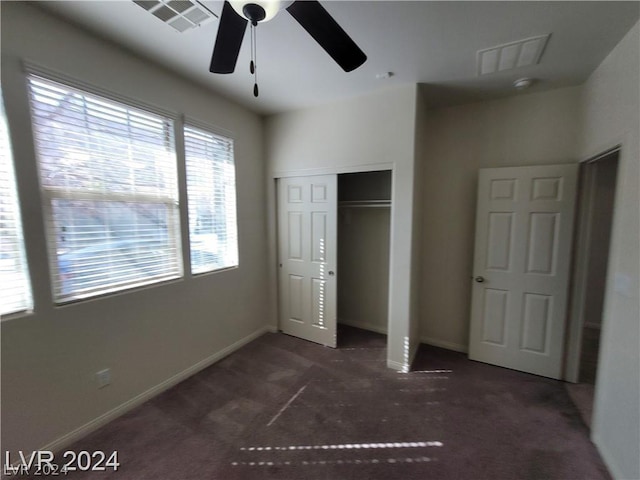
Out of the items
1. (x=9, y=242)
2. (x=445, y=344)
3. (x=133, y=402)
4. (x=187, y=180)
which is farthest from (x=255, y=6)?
(x=445, y=344)

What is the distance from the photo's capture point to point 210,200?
2688 millimetres

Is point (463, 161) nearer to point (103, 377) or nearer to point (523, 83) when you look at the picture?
point (523, 83)

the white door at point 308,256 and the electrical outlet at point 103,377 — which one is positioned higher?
the white door at point 308,256

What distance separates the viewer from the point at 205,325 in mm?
2635

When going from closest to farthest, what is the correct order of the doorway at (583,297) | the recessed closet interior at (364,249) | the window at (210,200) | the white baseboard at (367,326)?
the doorway at (583,297)
the window at (210,200)
the recessed closet interior at (364,249)
the white baseboard at (367,326)

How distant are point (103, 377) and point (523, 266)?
370cm

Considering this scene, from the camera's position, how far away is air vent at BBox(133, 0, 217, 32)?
1.49 metres

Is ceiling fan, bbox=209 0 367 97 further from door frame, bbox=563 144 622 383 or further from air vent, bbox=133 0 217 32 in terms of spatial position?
door frame, bbox=563 144 622 383

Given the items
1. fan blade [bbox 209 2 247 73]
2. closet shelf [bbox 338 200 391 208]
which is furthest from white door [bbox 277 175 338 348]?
fan blade [bbox 209 2 247 73]

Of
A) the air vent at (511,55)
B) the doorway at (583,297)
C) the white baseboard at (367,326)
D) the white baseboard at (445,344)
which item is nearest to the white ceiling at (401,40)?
the air vent at (511,55)

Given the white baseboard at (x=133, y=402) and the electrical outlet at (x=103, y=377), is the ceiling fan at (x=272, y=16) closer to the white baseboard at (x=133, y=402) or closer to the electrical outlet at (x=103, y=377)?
the electrical outlet at (x=103, y=377)

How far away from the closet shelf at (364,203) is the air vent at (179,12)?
2.20 metres

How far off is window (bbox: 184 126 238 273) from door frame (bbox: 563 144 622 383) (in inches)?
131

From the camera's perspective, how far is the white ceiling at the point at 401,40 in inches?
59.4
